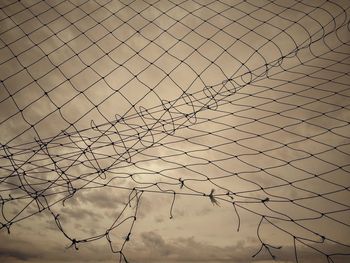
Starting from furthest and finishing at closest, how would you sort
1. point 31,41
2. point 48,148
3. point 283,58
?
point 31,41
point 283,58
point 48,148

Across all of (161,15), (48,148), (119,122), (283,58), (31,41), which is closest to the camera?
(48,148)

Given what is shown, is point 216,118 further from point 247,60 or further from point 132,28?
point 132,28

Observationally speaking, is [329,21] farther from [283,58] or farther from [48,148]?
[48,148]

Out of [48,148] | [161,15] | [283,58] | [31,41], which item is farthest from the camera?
[161,15]

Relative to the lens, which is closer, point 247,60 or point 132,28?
point 247,60

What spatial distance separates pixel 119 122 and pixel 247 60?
4.96ft

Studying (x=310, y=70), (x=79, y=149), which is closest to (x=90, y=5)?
(x=79, y=149)

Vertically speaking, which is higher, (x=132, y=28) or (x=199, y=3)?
(x=199, y=3)

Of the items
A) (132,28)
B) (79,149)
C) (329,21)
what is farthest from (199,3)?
(79,149)

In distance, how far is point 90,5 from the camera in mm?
3539

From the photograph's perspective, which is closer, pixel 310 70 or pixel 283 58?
pixel 283 58

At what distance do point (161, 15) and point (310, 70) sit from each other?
187 centimetres

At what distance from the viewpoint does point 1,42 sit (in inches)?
125

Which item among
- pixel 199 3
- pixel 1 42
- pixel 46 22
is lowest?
pixel 1 42
